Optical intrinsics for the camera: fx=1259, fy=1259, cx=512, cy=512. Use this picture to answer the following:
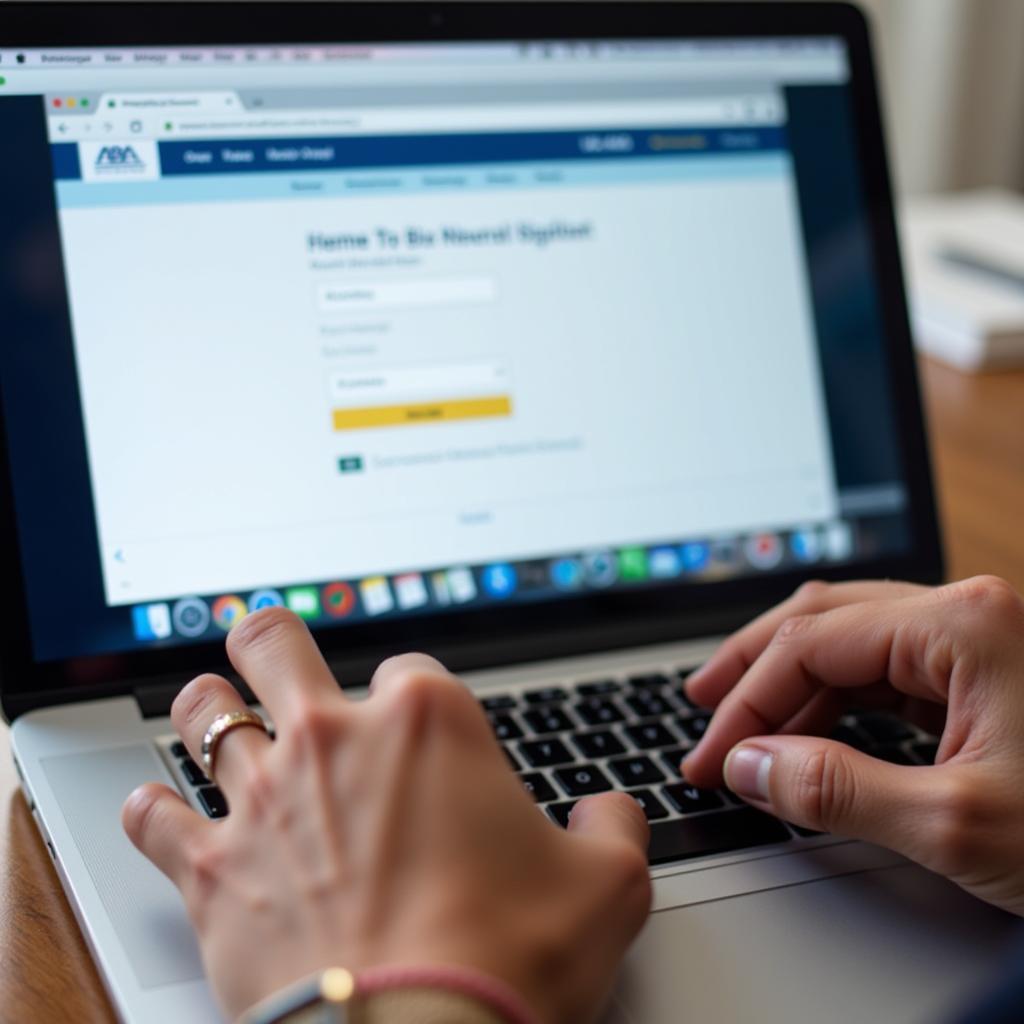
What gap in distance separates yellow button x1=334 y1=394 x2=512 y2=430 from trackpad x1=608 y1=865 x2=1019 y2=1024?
12.8 inches

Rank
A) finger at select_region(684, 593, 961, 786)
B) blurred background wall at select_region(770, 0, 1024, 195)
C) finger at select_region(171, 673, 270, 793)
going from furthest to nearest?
1. blurred background wall at select_region(770, 0, 1024, 195)
2. finger at select_region(684, 593, 961, 786)
3. finger at select_region(171, 673, 270, 793)

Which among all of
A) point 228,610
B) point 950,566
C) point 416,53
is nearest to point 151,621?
point 228,610

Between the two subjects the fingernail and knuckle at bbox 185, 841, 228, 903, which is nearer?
knuckle at bbox 185, 841, 228, 903

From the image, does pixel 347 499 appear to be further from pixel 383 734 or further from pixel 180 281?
pixel 383 734

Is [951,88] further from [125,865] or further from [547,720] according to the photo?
[125,865]

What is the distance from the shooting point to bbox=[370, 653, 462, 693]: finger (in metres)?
0.47

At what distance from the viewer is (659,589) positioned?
78 cm

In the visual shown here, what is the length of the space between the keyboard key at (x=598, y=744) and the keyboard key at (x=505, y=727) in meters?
0.03

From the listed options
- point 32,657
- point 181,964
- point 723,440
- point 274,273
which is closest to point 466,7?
point 274,273

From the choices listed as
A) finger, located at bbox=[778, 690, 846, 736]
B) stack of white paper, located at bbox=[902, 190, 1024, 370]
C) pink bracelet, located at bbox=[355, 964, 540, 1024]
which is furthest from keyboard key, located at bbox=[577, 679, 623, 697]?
stack of white paper, located at bbox=[902, 190, 1024, 370]

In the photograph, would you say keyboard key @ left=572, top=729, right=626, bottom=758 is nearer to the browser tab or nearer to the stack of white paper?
the browser tab

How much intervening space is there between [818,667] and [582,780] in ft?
0.43

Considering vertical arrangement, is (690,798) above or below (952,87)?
below

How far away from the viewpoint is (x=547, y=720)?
2.22 feet
